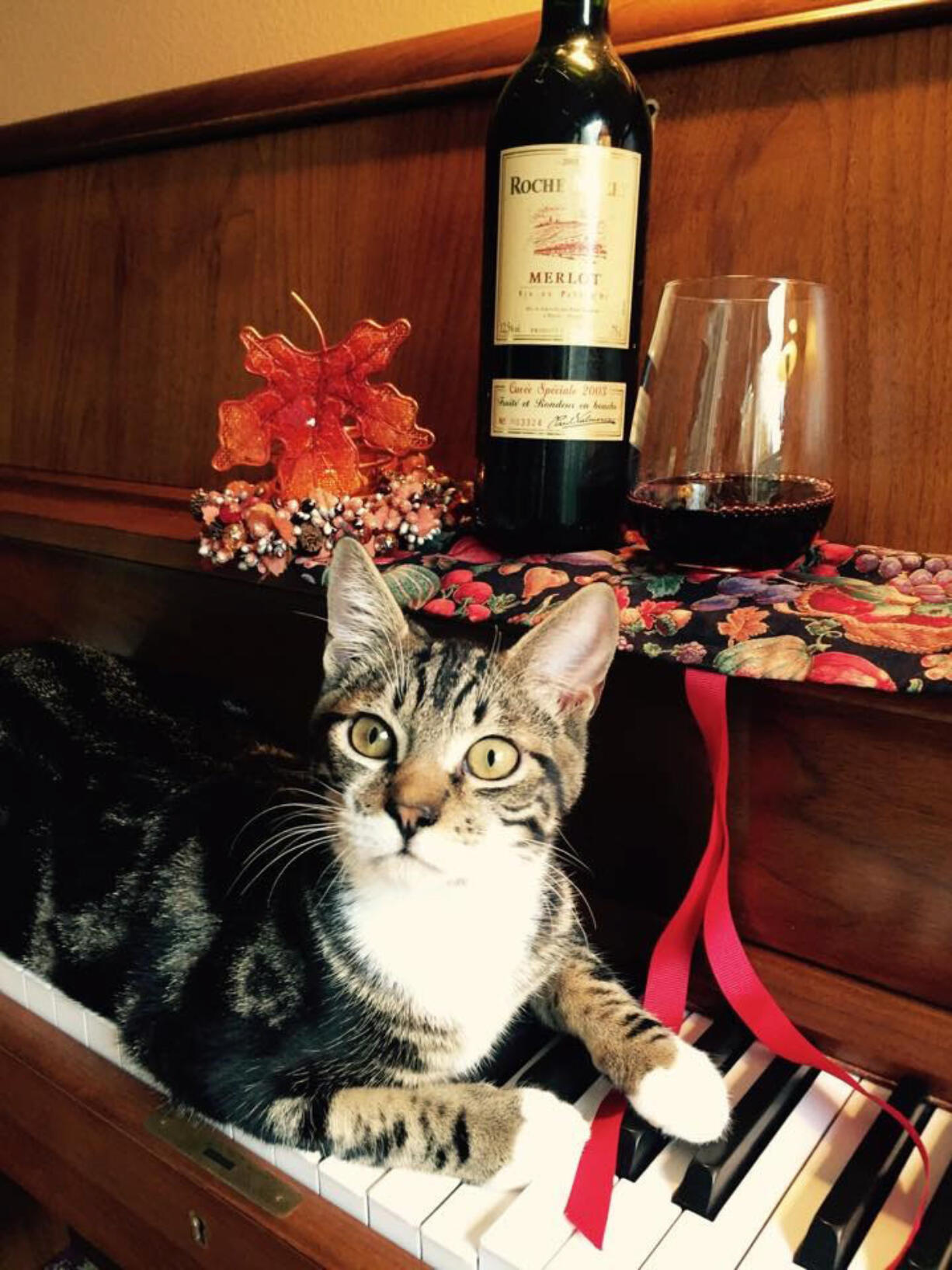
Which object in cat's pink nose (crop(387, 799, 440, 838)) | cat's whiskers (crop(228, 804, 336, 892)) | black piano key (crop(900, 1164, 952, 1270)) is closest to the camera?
black piano key (crop(900, 1164, 952, 1270))

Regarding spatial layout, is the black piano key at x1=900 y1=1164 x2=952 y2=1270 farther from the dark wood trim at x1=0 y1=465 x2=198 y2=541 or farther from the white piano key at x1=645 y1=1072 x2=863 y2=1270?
the dark wood trim at x1=0 y1=465 x2=198 y2=541

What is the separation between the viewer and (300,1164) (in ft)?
2.10

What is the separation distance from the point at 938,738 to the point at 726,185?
0.57 meters

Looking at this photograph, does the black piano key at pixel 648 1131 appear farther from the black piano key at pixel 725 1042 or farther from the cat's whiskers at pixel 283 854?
the cat's whiskers at pixel 283 854

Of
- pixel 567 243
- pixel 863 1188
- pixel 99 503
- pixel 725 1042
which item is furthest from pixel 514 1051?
pixel 99 503

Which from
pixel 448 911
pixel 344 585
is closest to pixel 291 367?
pixel 344 585

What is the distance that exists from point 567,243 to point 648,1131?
0.64 m

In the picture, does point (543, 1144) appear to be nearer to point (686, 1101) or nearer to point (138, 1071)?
point (686, 1101)

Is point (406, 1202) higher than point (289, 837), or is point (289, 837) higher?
point (289, 837)

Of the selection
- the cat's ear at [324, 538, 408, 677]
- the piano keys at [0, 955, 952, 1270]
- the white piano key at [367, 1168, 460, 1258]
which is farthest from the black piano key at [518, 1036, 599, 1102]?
the cat's ear at [324, 538, 408, 677]

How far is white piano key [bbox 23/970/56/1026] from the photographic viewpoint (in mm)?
808

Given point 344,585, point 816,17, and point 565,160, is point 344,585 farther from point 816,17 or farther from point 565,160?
point 816,17

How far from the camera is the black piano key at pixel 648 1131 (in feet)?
2.01

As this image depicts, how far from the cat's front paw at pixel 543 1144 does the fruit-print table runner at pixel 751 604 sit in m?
0.30
